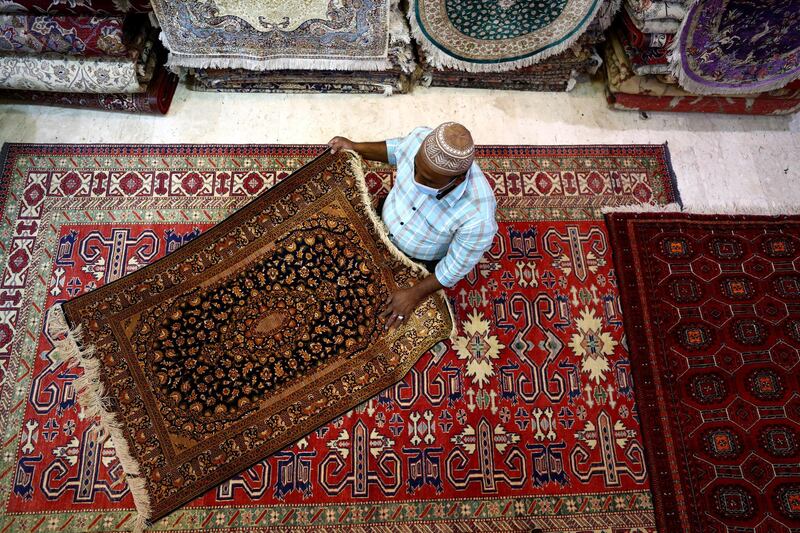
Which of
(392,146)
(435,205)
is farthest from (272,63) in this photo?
(435,205)

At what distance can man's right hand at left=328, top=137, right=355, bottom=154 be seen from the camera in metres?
2.08

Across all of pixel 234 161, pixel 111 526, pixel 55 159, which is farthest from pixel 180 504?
pixel 55 159

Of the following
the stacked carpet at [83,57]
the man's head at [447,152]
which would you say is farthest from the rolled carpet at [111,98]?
the man's head at [447,152]

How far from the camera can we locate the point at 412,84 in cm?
262

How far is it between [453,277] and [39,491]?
5.94 feet

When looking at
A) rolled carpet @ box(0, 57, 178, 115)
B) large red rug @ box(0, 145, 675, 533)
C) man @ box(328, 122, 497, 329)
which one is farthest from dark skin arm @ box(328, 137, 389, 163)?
rolled carpet @ box(0, 57, 178, 115)

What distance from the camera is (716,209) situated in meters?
2.41

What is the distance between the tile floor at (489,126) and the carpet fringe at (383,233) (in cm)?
43

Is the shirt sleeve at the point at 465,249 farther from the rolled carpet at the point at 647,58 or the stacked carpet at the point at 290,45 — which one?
the rolled carpet at the point at 647,58

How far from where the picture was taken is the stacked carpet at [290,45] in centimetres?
217

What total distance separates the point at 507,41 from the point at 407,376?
167 centimetres

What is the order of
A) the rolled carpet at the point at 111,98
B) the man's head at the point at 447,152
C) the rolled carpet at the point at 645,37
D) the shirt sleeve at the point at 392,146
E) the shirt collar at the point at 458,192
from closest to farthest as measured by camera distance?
the man's head at the point at 447,152
the shirt collar at the point at 458,192
the shirt sleeve at the point at 392,146
the rolled carpet at the point at 645,37
the rolled carpet at the point at 111,98

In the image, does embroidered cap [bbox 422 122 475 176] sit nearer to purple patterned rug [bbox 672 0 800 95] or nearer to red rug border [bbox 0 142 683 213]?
red rug border [bbox 0 142 683 213]

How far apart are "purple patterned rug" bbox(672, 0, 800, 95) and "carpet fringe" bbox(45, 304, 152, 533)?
2938 millimetres
